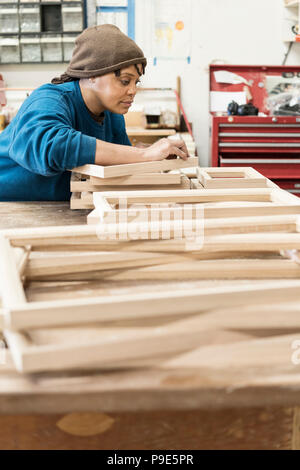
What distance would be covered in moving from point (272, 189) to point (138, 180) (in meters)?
0.41

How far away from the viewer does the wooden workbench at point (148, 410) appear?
0.68 metres

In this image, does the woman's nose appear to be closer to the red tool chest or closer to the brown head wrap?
the brown head wrap

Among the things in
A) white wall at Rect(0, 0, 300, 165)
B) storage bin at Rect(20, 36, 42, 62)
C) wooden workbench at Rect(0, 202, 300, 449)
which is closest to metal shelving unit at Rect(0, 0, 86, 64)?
storage bin at Rect(20, 36, 42, 62)

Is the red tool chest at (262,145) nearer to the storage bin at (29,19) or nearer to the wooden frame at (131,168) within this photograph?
the storage bin at (29,19)

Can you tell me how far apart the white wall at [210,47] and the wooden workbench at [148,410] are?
4576mm

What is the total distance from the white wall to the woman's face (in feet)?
10.7

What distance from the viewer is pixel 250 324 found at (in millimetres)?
752

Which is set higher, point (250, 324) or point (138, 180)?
point (138, 180)

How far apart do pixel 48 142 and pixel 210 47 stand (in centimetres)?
390

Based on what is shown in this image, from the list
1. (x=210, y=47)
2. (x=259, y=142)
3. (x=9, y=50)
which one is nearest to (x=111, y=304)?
(x=259, y=142)

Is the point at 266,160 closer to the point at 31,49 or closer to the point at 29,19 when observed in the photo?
the point at 31,49

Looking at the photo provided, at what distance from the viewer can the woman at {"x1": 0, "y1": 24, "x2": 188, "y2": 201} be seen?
1.55 m
